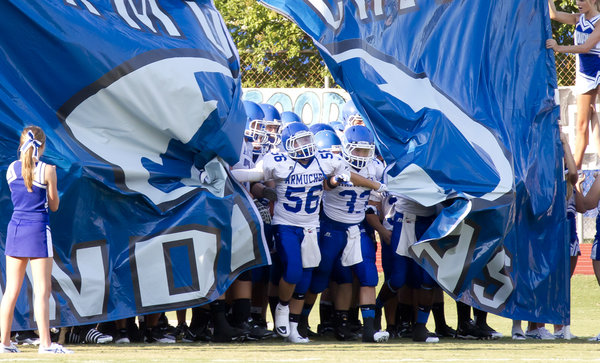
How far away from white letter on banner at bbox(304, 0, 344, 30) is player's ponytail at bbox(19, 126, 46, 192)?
264cm

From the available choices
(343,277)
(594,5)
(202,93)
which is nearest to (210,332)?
(343,277)

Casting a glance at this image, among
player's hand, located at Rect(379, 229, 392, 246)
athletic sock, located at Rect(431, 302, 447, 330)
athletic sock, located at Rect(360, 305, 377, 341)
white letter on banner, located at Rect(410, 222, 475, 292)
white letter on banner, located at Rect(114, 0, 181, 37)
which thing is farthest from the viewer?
athletic sock, located at Rect(431, 302, 447, 330)

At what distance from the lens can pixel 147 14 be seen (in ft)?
22.5

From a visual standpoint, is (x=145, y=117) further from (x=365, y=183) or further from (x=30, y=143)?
(x=365, y=183)

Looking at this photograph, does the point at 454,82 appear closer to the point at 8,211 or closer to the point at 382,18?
the point at 382,18

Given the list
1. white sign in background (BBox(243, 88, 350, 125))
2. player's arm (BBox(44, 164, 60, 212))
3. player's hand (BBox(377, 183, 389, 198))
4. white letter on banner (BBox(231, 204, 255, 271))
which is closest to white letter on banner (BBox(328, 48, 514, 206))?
player's hand (BBox(377, 183, 389, 198))

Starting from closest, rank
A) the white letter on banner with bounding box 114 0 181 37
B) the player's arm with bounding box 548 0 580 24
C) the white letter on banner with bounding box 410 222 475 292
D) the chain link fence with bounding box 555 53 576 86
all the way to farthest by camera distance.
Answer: the white letter on banner with bounding box 114 0 181 37
the white letter on banner with bounding box 410 222 475 292
the player's arm with bounding box 548 0 580 24
the chain link fence with bounding box 555 53 576 86

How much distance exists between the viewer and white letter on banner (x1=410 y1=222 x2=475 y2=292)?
7152 millimetres

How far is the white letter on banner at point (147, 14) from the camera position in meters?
6.70

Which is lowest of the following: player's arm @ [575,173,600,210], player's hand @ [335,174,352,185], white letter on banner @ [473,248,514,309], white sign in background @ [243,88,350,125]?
white letter on banner @ [473,248,514,309]

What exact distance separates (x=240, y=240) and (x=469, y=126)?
208cm

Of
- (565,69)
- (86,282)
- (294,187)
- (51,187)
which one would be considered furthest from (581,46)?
(51,187)

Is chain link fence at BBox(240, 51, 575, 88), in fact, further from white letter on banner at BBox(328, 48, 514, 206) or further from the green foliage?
white letter on banner at BBox(328, 48, 514, 206)

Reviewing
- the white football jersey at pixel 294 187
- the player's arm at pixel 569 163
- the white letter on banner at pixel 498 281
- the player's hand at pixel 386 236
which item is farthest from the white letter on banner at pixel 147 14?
the player's arm at pixel 569 163
